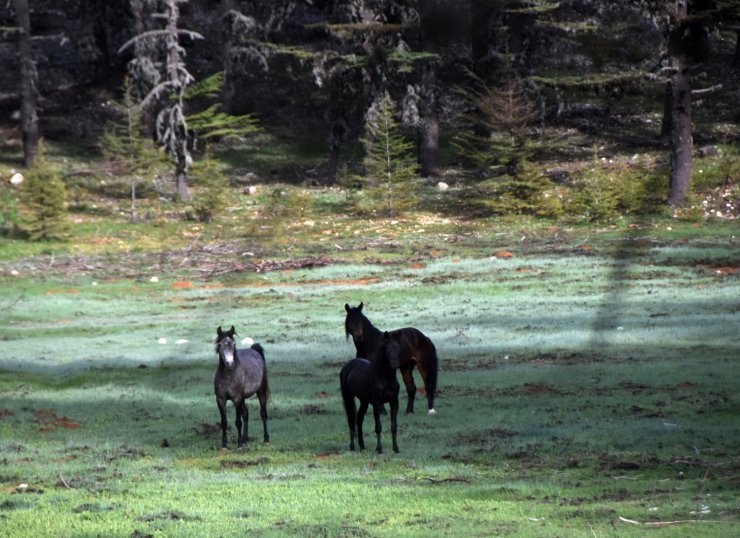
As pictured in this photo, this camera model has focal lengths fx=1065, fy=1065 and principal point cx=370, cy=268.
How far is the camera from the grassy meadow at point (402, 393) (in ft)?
32.8

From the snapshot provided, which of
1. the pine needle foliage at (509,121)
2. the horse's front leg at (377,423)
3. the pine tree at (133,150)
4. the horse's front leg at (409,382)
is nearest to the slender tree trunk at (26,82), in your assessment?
the pine tree at (133,150)

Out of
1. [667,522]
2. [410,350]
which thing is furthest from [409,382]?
[667,522]

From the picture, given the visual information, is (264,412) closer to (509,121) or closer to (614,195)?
(614,195)

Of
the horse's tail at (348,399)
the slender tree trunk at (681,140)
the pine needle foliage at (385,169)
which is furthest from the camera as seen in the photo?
the pine needle foliage at (385,169)

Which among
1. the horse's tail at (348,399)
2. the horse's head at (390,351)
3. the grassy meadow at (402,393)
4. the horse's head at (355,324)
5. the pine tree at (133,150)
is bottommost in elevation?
the grassy meadow at (402,393)

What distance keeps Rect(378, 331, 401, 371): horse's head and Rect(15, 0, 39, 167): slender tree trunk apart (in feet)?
145

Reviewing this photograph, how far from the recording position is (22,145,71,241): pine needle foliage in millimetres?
42062

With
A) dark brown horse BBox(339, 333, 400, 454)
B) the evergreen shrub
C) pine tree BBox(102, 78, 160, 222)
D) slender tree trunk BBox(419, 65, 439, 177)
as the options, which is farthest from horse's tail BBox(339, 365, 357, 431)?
slender tree trunk BBox(419, 65, 439, 177)

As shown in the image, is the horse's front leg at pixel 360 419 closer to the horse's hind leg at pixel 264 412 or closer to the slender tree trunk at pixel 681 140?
the horse's hind leg at pixel 264 412

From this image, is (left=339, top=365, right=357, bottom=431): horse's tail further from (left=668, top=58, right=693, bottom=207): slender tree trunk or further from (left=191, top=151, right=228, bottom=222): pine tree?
(left=191, top=151, right=228, bottom=222): pine tree

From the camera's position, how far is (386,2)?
51.3 m

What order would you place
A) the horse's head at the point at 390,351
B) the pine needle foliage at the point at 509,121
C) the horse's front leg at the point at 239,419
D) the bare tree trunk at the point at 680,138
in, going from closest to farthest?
the horse's head at the point at 390,351, the horse's front leg at the point at 239,419, the bare tree trunk at the point at 680,138, the pine needle foliage at the point at 509,121

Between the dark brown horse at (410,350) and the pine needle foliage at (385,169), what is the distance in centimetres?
3135

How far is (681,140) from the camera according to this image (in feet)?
141
